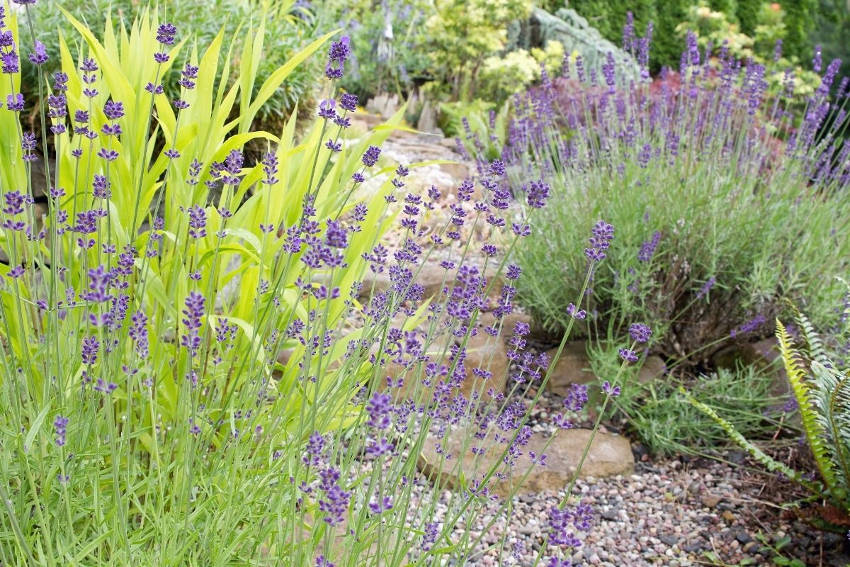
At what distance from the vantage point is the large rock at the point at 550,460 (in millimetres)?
2881

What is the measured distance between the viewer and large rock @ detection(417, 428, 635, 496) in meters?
2.88

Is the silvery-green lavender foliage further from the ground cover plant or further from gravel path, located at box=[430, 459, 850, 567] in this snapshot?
the ground cover plant

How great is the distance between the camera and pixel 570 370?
365 centimetres

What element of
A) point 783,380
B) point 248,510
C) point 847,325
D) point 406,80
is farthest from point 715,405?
point 406,80

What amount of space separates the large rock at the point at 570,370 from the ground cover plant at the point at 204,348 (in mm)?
922

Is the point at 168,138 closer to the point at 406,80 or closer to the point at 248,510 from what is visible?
the point at 248,510

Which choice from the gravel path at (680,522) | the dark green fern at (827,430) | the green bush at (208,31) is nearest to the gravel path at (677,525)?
the gravel path at (680,522)

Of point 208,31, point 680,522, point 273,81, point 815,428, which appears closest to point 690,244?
point 815,428

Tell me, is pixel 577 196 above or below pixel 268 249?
below

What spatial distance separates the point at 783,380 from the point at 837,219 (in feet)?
2.94

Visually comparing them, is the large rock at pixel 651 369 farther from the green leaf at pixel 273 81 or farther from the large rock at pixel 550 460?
the green leaf at pixel 273 81

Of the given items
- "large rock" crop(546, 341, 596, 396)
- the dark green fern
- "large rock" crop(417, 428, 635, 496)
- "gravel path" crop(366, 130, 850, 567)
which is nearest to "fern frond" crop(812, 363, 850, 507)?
the dark green fern

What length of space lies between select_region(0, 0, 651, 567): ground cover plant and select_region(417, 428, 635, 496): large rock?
95 mm

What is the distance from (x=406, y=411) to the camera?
5.88 ft
